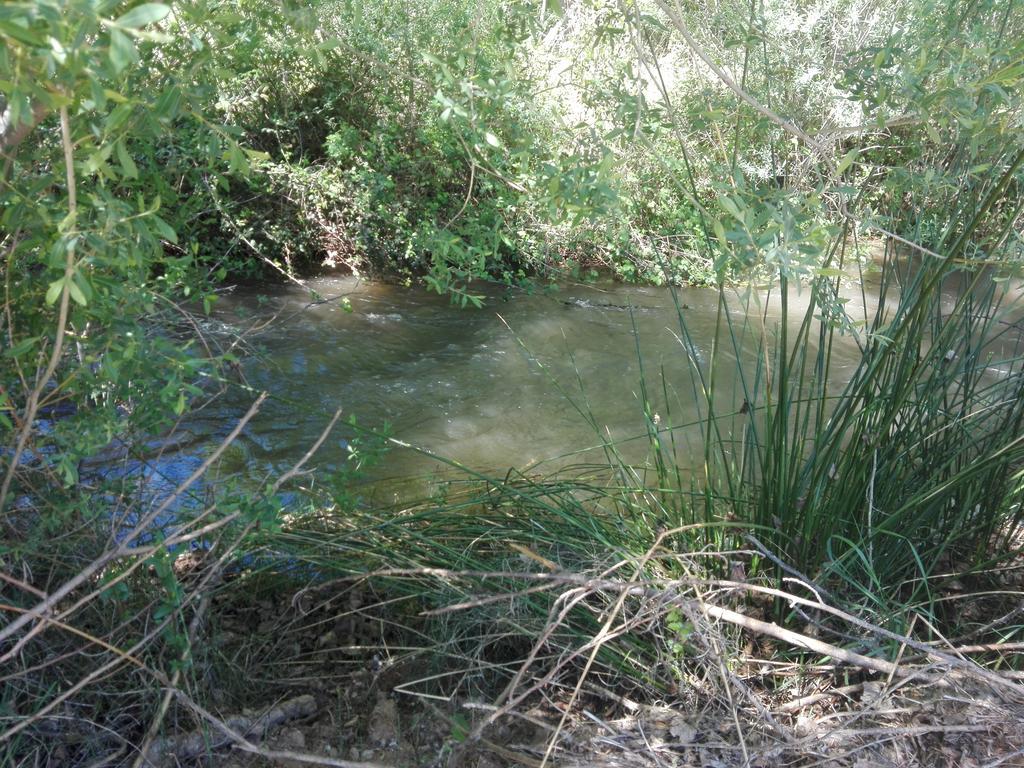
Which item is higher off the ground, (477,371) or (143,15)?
(143,15)

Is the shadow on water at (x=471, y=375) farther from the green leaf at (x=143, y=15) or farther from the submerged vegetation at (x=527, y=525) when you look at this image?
the green leaf at (x=143, y=15)

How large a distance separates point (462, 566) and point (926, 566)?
150cm

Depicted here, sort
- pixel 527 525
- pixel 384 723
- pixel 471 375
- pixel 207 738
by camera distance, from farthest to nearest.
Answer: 1. pixel 471 375
2. pixel 527 525
3. pixel 384 723
4. pixel 207 738

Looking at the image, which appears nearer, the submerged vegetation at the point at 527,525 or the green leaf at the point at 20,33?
the green leaf at the point at 20,33

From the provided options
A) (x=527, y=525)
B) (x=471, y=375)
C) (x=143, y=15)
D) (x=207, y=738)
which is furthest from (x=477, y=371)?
(x=143, y=15)

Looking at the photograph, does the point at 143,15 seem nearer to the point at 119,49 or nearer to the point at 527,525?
the point at 119,49

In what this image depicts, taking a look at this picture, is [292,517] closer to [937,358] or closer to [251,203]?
[937,358]

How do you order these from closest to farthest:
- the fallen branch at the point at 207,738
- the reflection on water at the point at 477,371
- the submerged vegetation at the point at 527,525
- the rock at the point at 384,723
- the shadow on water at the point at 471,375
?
the submerged vegetation at the point at 527,525
the fallen branch at the point at 207,738
the rock at the point at 384,723
the shadow on water at the point at 471,375
the reflection on water at the point at 477,371

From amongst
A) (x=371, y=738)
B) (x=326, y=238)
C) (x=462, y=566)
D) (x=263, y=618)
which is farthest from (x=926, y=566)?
(x=326, y=238)

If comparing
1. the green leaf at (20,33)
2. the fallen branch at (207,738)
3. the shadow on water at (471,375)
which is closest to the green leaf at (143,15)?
the green leaf at (20,33)

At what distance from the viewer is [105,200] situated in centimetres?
179

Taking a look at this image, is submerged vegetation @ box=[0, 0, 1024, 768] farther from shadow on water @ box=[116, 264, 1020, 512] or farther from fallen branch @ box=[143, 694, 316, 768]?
shadow on water @ box=[116, 264, 1020, 512]

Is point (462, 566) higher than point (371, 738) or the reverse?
higher

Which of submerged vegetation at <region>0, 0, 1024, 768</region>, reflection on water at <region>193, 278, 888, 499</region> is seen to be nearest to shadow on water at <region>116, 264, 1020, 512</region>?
reflection on water at <region>193, 278, 888, 499</region>
